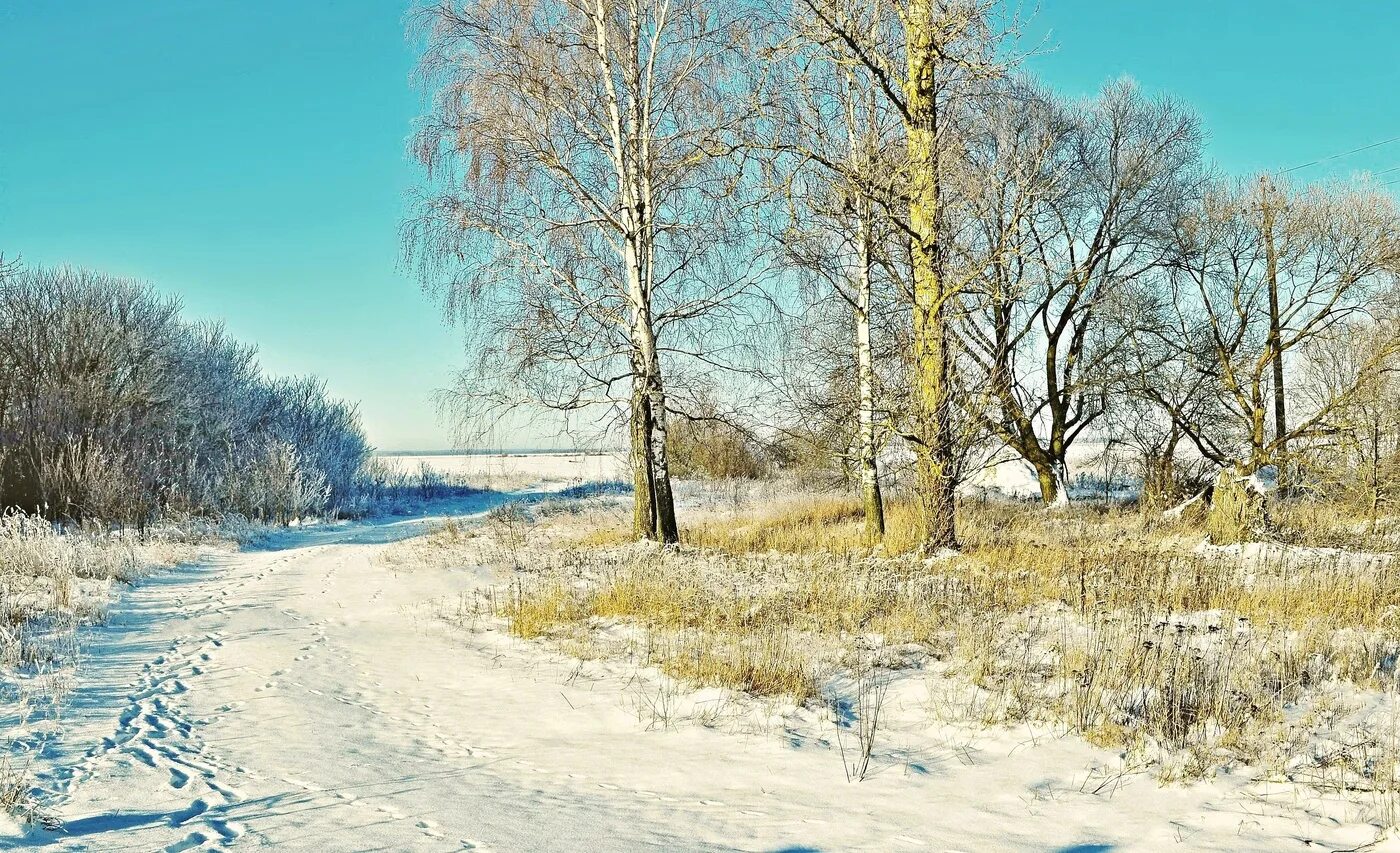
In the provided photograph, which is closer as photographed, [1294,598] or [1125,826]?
[1125,826]

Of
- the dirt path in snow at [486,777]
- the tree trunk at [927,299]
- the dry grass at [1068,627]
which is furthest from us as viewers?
the tree trunk at [927,299]

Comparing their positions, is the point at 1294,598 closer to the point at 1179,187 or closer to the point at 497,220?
the point at 497,220

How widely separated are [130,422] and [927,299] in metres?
20.5

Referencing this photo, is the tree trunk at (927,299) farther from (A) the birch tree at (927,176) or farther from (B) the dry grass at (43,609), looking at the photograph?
(B) the dry grass at (43,609)

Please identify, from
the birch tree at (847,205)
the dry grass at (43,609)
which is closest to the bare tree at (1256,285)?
the birch tree at (847,205)

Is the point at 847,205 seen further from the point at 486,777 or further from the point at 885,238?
the point at 486,777

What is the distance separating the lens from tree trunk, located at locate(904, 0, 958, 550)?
31.9ft

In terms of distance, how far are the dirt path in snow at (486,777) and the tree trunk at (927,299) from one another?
508 cm

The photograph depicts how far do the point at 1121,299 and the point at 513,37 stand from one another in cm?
1252

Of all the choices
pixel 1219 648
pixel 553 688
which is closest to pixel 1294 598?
pixel 1219 648

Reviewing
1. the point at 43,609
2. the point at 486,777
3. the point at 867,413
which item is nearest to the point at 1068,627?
the point at 486,777

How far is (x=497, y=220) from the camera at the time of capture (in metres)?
12.3

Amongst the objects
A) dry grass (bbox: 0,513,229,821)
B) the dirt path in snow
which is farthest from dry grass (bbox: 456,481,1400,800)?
dry grass (bbox: 0,513,229,821)

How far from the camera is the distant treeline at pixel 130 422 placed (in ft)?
54.6
